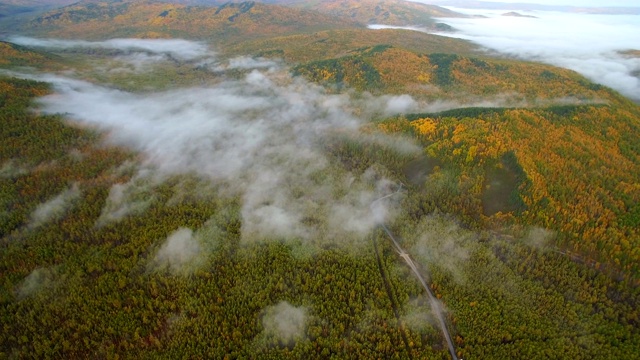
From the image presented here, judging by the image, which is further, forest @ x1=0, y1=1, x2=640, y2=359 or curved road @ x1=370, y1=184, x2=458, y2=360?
curved road @ x1=370, y1=184, x2=458, y2=360

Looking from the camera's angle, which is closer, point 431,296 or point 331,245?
point 431,296

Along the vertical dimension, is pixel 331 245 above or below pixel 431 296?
above

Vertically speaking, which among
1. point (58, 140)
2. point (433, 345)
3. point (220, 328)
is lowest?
point (433, 345)

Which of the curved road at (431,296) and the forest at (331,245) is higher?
the forest at (331,245)

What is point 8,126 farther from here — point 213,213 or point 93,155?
point 213,213

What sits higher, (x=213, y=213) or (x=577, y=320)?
(x=213, y=213)

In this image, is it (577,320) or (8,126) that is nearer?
(577,320)

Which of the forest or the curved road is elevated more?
the forest

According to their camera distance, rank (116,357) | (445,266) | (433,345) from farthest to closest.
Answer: (445,266) < (433,345) < (116,357)

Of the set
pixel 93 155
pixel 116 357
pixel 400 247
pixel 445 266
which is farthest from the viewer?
pixel 93 155

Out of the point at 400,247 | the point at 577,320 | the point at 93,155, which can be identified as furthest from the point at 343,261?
the point at 93,155

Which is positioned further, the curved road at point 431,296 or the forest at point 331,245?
the curved road at point 431,296
